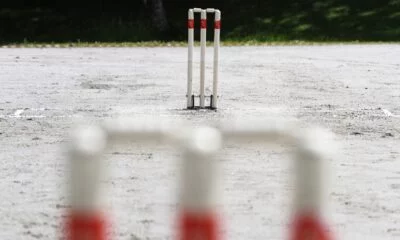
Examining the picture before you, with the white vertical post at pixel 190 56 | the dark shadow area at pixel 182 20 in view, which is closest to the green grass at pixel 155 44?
the dark shadow area at pixel 182 20

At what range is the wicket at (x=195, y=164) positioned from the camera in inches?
122

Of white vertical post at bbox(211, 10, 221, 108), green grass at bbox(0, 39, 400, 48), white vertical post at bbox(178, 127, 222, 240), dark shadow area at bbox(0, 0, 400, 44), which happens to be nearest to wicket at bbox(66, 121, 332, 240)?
white vertical post at bbox(178, 127, 222, 240)

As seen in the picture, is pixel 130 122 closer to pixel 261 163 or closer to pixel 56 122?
pixel 261 163

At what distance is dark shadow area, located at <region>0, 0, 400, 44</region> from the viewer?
3394cm

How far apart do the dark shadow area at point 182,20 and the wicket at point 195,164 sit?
29662 millimetres

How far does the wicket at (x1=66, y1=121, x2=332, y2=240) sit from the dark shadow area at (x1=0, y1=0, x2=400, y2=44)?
2966 centimetres

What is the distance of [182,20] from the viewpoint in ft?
124

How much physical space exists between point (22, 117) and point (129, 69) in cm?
775

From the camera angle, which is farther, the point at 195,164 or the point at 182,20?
the point at 182,20

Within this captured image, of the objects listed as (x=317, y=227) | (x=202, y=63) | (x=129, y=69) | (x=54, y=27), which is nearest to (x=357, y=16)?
(x=54, y=27)

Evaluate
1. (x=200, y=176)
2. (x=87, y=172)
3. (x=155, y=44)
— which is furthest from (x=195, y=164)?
(x=155, y=44)

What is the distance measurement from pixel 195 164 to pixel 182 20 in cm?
3475

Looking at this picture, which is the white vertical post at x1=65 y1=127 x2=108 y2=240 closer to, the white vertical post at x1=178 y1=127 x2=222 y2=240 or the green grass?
the white vertical post at x1=178 y1=127 x2=222 y2=240

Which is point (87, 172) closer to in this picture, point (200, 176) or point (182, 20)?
point (200, 176)
